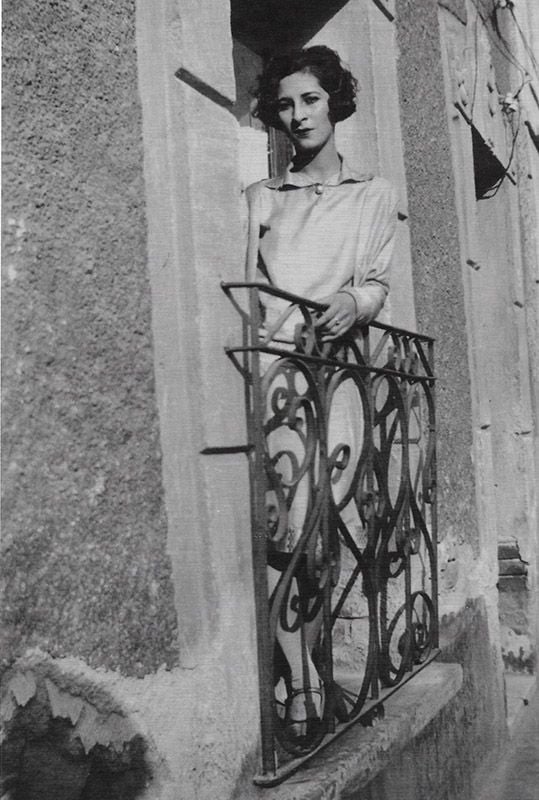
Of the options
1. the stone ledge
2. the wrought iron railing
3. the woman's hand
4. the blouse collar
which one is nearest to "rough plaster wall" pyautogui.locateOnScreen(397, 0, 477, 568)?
the stone ledge

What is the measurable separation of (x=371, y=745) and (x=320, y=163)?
5.93 feet

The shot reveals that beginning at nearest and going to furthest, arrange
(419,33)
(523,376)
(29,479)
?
(29,479) < (419,33) < (523,376)

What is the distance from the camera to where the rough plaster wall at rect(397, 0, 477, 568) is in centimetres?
438

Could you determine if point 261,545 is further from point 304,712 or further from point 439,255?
point 439,255

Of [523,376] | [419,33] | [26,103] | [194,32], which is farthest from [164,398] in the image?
[523,376]

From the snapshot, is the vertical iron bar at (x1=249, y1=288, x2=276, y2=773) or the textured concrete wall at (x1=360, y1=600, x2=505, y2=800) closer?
the vertical iron bar at (x1=249, y1=288, x2=276, y2=773)

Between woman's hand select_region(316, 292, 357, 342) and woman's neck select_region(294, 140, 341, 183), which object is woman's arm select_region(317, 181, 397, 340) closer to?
woman's hand select_region(316, 292, 357, 342)

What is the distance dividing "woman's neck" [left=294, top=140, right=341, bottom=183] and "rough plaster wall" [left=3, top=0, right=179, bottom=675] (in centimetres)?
97

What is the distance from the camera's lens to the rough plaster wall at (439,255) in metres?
4.38

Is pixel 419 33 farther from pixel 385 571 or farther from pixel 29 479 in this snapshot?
pixel 29 479

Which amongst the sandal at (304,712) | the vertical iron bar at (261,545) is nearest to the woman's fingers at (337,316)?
the vertical iron bar at (261,545)

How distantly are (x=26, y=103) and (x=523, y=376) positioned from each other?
16.9 feet

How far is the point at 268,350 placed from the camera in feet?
8.06

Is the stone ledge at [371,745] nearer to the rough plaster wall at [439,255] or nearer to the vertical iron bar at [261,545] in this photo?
the vertical iron bar at [261,545]
